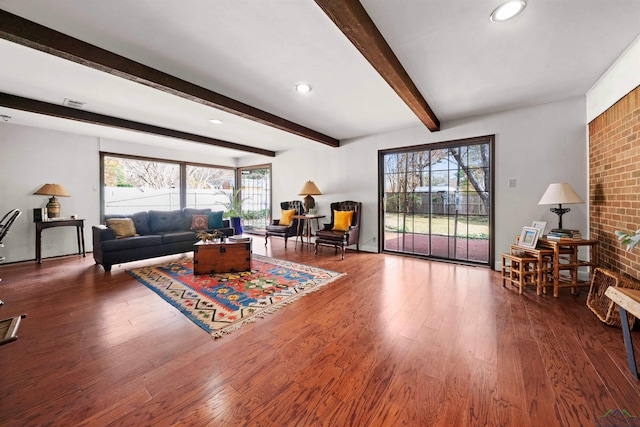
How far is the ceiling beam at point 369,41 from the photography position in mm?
1536

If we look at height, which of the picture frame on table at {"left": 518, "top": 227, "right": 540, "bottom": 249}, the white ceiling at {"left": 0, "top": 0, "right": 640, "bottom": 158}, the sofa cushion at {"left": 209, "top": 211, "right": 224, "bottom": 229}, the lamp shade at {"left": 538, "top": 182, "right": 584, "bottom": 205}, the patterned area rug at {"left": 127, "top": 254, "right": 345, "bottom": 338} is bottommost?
the patterned area rug at {"left": 127, "top": 254, "right": 345, "bottom": 338}

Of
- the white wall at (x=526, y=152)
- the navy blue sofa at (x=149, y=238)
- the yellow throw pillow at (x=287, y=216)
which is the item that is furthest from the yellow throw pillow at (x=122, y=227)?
the white wall at (x=526, y=152)

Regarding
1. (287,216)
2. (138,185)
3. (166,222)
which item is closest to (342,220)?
(287,216)

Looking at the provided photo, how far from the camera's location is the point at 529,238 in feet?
10.1

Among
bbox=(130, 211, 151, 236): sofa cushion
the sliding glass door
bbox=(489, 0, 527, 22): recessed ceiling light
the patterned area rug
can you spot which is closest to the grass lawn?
the sliding glass door

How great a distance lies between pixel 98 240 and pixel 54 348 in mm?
2464

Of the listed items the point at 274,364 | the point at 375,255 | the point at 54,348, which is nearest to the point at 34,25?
the point at 54,348

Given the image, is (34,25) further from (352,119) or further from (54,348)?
(352,119)

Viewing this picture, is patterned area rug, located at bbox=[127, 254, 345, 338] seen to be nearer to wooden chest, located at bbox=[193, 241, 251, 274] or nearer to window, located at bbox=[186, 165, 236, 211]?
wooden chest, located at bbox=[193, 241, 251, 274]

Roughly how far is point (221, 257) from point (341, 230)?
2.30 metres

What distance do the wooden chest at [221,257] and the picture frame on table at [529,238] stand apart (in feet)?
11.6

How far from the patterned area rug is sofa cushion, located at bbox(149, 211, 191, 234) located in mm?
989

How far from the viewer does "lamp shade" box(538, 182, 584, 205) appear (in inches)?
108

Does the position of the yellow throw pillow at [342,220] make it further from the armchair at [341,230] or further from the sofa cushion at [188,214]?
the sofa cushion at [188,214]
